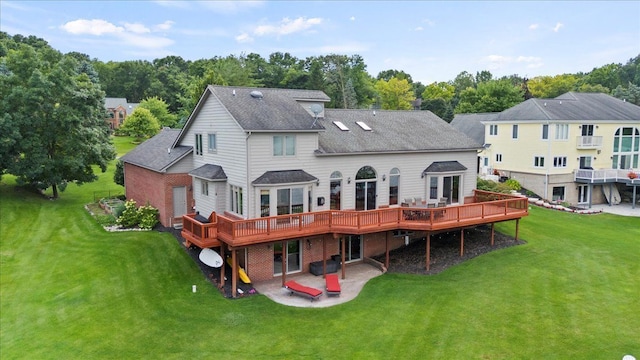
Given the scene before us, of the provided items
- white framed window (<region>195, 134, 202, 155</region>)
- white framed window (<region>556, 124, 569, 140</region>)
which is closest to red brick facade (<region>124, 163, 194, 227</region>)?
white framed window (<region>195, 134, 202, 155</region>)

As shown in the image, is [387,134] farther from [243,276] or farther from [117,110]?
[117,110]

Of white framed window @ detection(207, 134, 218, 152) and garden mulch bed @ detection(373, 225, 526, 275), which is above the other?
white framed window @ detection(207, 134, 218, 152)

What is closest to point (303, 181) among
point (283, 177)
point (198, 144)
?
point (283, 177)

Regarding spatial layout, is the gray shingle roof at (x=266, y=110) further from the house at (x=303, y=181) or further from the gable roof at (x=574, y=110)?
the gable roof at (x=574, y=110)

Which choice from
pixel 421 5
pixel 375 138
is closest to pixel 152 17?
pixel 421 5

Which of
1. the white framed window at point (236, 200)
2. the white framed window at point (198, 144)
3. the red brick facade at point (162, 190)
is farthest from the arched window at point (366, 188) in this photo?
the red brick facade at point (162, 190)

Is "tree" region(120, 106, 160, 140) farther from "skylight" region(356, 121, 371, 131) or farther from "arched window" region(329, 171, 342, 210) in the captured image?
"arched window" region(329, 171, 342, 210)

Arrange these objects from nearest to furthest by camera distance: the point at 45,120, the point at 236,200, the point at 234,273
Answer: the point at 234,273 < the point at 236,200 < the point at 45,120

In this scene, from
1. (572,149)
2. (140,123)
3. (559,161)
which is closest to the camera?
(559,161)
